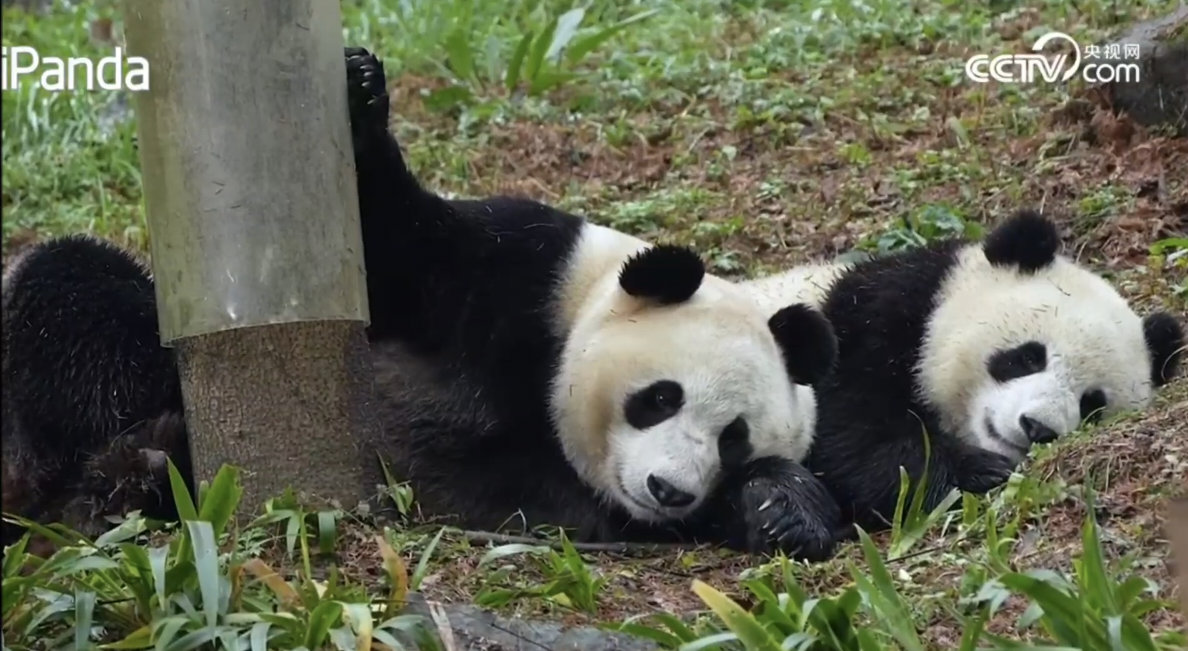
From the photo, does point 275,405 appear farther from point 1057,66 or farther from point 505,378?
point 1057,66

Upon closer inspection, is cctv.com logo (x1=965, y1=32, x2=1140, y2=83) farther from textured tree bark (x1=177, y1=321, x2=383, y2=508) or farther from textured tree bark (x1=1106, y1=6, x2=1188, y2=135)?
textured tree bark (x1=177, y1=321, x2=383, y2=508)

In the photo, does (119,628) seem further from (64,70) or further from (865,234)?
(64,70)

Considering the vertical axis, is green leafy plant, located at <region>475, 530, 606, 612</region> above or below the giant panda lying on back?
below

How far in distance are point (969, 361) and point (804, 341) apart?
92 centimetres

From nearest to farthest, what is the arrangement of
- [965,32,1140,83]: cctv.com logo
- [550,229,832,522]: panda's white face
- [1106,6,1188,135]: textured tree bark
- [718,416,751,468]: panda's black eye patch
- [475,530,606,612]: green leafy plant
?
[475,530,606,612]: green leafy plant → [550,229,832,522]: panda's white face → [718,416,751,468]: panda's black eye patch → [1106,6,1188,135]: textured tree bark → [965,32,1140,83]: cctv.com logo

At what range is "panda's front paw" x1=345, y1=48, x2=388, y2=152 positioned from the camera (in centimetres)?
448

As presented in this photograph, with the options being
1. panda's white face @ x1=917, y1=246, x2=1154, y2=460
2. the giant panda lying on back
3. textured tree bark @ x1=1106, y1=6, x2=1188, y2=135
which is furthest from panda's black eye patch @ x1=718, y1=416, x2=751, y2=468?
textured tree bark @ x1=1106, y1=6, x2=1188, y2=135

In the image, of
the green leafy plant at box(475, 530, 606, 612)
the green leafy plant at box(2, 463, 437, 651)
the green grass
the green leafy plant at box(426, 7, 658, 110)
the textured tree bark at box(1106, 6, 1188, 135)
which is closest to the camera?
the green leafy plant at box(2, 463, 437, 651)

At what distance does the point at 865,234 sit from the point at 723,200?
0.88 m

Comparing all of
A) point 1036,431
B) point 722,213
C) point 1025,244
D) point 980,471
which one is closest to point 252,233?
point 980,471

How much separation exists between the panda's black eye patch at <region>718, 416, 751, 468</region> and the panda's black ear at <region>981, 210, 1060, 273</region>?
5.08 feet

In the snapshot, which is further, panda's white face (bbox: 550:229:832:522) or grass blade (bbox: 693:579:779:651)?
panda's white face (bbox: 550:229:832:522)

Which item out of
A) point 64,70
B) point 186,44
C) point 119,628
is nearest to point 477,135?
point 64,70

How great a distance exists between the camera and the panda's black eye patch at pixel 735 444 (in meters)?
4.71
